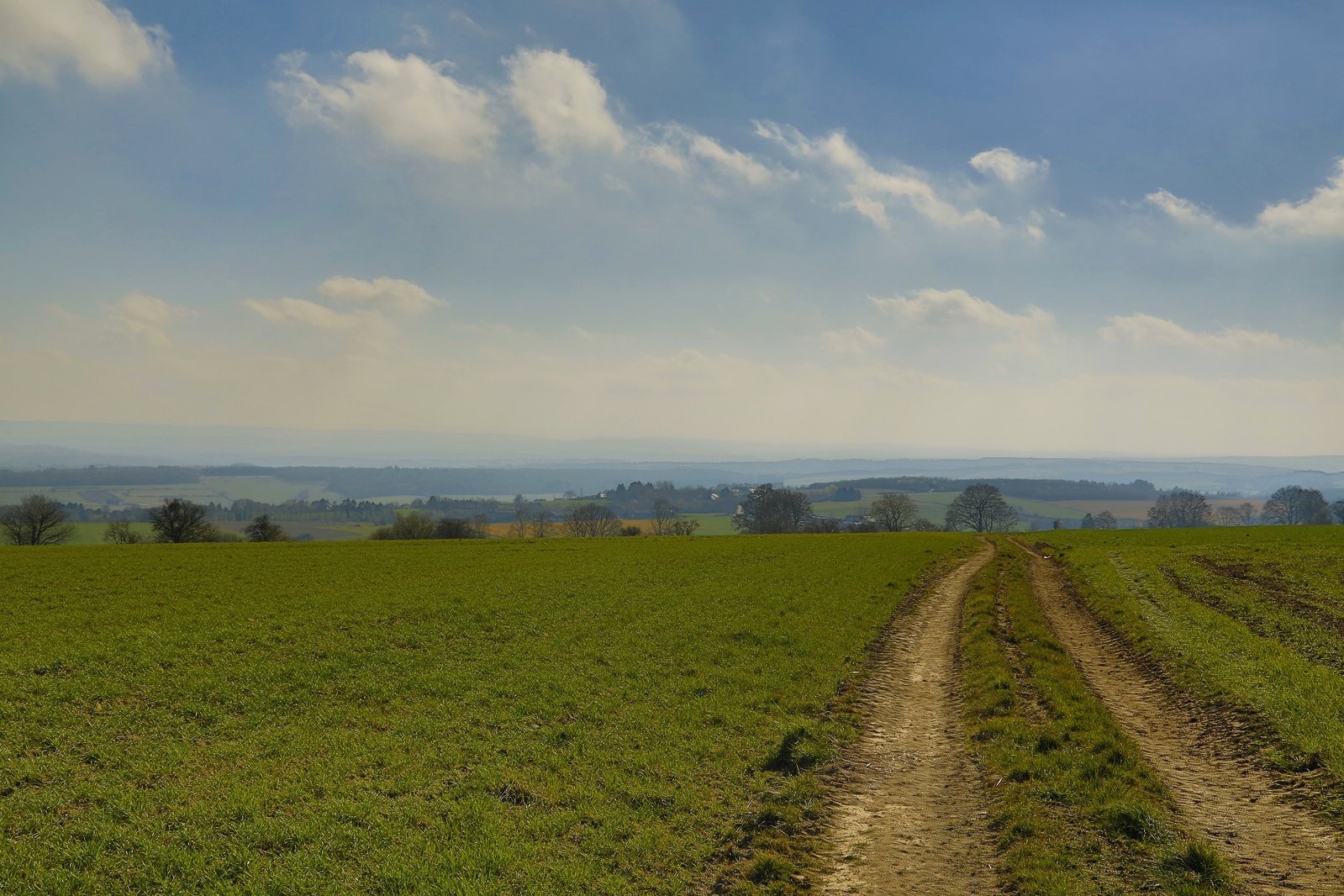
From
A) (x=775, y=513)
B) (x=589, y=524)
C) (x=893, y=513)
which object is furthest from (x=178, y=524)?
(x=893, y=513)

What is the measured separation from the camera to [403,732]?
15.3 m

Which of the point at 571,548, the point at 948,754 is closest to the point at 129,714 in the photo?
the point at 948,754

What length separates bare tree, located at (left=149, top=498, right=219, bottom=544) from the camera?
9406 cm

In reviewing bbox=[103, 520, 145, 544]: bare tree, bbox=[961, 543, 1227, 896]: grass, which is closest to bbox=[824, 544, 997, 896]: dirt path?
bbox=[961, 543, 1227, 896]: grass

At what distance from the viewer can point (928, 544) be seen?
65062mm

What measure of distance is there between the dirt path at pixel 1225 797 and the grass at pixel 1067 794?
0.53 m

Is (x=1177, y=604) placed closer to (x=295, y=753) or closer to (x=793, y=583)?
(x=793, y=583)

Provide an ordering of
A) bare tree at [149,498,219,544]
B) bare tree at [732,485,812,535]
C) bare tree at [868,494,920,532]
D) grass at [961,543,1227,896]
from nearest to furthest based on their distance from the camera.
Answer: grass at [961,543,1227,896], bare tree at [149,498,219,544], bare tree at [868,494,920,532], bare tree at [732,485,812,535]

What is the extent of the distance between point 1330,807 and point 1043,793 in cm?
451

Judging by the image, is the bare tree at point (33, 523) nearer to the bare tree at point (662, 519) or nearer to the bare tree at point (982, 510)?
the bare tree at point (662, 519)

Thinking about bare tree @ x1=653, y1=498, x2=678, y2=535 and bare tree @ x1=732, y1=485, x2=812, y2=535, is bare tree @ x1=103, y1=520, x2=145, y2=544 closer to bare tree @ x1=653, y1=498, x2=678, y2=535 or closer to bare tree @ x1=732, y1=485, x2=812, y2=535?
bare tree @ x1=653, y1=498, x2=678, y2=535

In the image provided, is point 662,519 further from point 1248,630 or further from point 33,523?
point 1248,630

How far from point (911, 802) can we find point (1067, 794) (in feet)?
8.90

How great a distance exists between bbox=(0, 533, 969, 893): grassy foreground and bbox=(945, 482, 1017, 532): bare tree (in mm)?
130184
